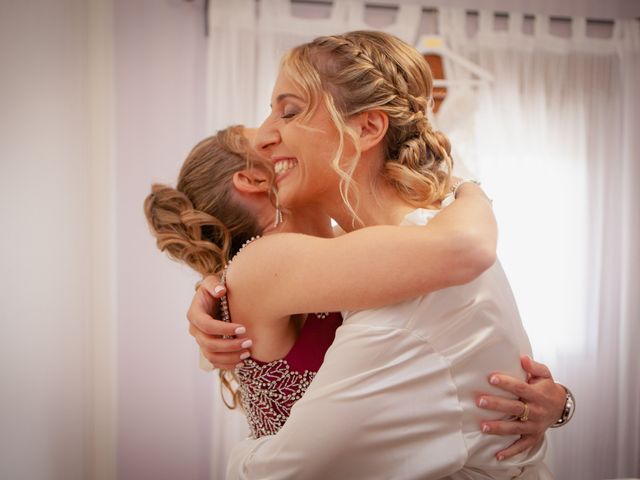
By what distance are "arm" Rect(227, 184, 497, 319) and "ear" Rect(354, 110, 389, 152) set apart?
0.24 metres

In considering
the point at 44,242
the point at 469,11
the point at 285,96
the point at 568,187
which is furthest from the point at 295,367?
the point at 469,11

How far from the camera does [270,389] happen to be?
4.62ft

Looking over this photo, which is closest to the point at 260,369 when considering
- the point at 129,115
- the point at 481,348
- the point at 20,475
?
the point at 481,348

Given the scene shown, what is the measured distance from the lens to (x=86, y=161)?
8.97ft

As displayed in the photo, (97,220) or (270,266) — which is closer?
(270,266)

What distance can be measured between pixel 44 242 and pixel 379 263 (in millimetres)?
1493

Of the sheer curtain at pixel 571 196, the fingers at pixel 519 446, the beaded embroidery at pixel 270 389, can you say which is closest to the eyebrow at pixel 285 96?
the beaded embroidery at pixel 270 389

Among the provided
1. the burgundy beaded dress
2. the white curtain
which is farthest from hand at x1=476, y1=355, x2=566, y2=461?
the white curtain

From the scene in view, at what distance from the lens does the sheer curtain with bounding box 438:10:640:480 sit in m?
3.34

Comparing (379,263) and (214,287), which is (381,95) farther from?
(214,287)

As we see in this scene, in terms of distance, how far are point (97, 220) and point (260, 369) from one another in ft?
6.42

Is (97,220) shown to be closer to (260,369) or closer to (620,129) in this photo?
(260,369)

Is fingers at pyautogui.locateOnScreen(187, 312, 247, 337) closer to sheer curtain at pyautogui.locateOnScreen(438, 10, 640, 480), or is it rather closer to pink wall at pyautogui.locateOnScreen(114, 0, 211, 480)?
pink wall at pyautogui.locateOnScreen(114, 0, 211, 480)

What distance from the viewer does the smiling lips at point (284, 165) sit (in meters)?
1.39
